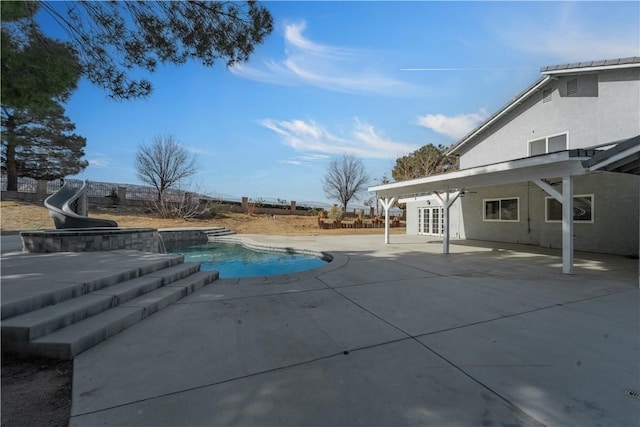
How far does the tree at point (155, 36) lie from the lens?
404 centimetres

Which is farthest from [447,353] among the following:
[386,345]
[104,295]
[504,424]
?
[104,295]

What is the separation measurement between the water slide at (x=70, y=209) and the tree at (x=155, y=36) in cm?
617

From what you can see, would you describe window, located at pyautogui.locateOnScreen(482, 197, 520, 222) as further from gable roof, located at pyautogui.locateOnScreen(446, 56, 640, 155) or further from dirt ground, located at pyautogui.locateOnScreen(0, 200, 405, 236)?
dirt ground, located at pyautogui.locateOnScreen(0, 200, 405, 236)

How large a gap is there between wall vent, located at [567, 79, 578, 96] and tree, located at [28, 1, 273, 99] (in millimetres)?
11152

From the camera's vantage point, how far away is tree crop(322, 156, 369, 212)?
3033cm

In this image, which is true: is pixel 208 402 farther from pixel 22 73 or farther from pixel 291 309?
pixel 22 73

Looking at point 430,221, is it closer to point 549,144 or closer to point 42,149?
point 549,144

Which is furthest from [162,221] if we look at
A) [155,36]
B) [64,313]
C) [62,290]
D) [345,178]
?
[64,313]

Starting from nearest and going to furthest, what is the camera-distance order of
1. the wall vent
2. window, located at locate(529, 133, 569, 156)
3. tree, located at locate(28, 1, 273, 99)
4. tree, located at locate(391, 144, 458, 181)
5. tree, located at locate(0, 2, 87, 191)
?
1. tree, located at locate(0, 2, 87, 191)
2. tree, located at locate(28, 1, 273, 99)
3. the wall vent
4. window, located at locate(529, 133, 569, 156)
5. tree, located at locate(391, 144, 458, 181)

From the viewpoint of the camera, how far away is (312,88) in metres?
11.2

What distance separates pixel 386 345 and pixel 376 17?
745cm

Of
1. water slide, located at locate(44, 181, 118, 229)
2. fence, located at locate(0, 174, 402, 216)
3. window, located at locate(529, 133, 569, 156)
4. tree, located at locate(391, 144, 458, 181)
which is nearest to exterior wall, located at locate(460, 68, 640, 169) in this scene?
window, located at locate(529, 133, 569, 156)

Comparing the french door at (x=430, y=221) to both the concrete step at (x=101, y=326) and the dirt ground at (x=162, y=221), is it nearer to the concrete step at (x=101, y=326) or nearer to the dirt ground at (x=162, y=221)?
the dirt ground at (x=162, y=221)

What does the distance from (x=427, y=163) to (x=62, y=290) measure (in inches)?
1162
